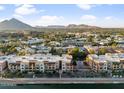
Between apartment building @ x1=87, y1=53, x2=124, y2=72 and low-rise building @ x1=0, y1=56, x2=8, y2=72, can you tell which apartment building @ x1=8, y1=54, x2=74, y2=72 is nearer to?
low-rise building @ x1=0, y1=56, x2=8, y2=72

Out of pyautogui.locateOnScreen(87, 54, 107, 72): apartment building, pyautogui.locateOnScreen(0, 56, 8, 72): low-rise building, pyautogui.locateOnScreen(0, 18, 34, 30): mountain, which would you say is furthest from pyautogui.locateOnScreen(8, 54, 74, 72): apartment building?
pyautogui.locateOnScreen(0, 18, 34, 30): mountain

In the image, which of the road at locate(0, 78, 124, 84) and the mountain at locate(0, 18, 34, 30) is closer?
the road at locate(0, 78, 124, 84)

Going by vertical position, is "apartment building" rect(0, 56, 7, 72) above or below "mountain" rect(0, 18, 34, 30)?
below

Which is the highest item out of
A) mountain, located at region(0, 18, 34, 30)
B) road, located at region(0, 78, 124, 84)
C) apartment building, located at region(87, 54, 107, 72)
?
mountain, located at region(0, 18, 34, 30)

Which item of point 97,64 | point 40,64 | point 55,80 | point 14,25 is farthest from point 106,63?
point 14,25

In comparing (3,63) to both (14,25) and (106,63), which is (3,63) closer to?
(14,25)

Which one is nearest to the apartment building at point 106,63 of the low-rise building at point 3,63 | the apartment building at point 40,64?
the apartment building at point 40,64

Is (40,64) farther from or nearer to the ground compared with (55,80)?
farther from the ground

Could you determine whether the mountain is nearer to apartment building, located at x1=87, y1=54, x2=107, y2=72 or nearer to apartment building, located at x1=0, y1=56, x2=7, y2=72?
apartment building, located at x1=0, y1=56, x2=7, y2=72

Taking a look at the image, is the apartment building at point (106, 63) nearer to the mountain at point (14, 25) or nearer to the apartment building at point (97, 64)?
the apartment building at point (97, 64)
